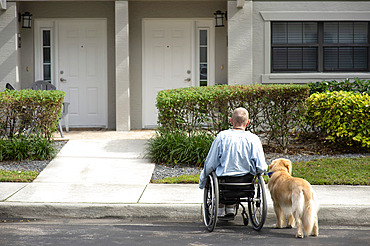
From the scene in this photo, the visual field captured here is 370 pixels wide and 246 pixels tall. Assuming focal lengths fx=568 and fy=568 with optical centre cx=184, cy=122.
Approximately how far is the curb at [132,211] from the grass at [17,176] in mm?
1498

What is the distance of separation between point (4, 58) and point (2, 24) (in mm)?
758

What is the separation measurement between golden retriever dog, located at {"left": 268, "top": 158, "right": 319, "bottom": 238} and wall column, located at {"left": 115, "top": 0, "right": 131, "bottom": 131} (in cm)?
693

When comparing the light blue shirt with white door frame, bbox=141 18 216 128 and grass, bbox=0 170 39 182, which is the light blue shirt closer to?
grass, bbox=0 170 39 182

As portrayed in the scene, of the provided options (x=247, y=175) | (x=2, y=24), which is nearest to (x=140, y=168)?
(x=247, y=175)

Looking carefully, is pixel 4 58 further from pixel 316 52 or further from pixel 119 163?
pixel 316 52

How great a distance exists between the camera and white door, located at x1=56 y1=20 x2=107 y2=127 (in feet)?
43.9

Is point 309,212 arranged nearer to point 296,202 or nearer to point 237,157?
point 296,202

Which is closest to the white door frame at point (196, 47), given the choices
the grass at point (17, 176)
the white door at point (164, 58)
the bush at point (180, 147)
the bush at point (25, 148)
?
the white door at point (164, 58)

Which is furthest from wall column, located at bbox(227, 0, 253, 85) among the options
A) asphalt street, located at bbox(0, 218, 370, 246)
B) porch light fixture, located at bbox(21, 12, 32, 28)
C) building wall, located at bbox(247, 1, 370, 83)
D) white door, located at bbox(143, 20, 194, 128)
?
asphalt street, located at bbox(0, 218, 370, 246)

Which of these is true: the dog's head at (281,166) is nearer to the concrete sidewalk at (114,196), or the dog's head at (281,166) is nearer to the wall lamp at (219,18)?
the concrete sidewalk at (114,196)

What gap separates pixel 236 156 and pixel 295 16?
7486 millimetres

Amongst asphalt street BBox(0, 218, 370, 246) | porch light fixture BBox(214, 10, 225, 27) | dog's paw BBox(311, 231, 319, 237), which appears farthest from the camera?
porch light fixture BBox(214, 10, 225, 27)

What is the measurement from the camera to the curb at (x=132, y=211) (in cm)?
664

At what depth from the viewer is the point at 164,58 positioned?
44.0ft
